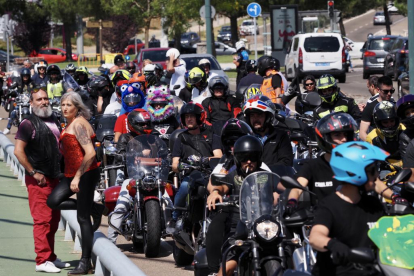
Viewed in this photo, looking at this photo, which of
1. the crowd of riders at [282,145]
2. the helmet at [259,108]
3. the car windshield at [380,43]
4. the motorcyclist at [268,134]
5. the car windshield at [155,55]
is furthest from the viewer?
the car windshield at [380,43]

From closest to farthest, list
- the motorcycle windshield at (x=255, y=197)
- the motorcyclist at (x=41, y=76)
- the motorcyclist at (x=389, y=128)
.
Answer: the motorcycle windshield at (x=255, y=197), the motorcyclist at (x=389, y=128), the motorcyclist at (x=41, y=76)

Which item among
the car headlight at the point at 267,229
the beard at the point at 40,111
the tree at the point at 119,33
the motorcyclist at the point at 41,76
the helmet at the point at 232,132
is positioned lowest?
the tree at the point at 119,33

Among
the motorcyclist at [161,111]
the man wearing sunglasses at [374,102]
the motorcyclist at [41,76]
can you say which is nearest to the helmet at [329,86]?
the man wearing sunglasses at [374,102]

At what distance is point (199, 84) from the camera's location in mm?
15766

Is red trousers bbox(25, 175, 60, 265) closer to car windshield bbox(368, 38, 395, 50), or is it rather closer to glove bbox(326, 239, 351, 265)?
glove bbox(326, 239, 351, 265)

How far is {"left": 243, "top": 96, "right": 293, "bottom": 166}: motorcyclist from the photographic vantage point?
856cm

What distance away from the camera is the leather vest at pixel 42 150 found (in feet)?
31.1

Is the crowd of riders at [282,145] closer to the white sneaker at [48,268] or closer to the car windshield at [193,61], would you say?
the white sneaker at [48,268]

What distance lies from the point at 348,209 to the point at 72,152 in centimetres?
440

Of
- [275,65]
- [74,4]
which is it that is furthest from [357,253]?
[74,4]

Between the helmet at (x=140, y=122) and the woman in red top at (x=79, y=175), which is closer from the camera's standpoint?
the woman in red top at (x=79, y=175)

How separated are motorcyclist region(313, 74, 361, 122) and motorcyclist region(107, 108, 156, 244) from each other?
2351 mm

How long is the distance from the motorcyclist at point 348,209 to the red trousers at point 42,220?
178 inches

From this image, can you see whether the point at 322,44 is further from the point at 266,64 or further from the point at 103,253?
the point at 103,253
